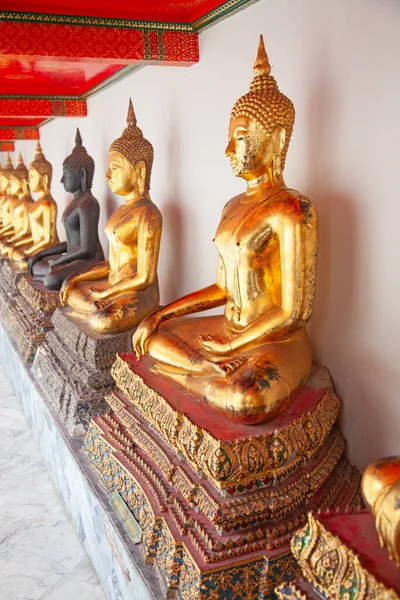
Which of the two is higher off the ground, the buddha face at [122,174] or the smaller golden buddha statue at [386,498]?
the buddha face at [122,174]

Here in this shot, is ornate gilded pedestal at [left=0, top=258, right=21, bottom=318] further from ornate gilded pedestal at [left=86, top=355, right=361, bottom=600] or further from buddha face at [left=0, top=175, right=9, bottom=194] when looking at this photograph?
ornate gilded pedestal at [left=86, top=355, right=361, bottom=600]

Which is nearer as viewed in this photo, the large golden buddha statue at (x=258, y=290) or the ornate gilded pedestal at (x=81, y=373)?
the large golden buddha statue at (x=258, y=290)

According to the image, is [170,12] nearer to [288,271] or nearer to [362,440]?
[288,271]

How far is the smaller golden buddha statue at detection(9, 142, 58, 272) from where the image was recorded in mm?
5102

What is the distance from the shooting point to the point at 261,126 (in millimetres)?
2102

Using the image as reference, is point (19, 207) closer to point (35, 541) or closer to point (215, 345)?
→ point (35, 541)

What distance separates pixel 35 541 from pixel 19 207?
4407 mm

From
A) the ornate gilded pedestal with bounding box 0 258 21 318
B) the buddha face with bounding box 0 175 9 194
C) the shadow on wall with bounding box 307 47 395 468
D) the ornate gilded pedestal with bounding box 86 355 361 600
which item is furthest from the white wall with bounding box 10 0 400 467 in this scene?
the buddha face with bounding box 0 175 9 194

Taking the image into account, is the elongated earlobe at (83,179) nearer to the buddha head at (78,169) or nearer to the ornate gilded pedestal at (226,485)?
the buddha head at (78,169)

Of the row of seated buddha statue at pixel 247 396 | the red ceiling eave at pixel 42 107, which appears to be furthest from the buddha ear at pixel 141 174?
the red ceiling eave at pixel 42 107

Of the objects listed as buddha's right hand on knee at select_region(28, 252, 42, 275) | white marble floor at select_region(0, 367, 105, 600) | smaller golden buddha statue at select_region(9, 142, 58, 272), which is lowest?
white marble floor at select_region(0, 367, 105, 600)

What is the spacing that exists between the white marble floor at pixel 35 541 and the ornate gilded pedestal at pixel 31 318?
0.75 m

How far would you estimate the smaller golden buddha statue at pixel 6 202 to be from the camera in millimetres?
6812

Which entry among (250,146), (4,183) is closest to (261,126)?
(250,146)
